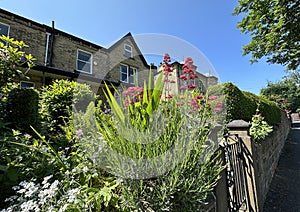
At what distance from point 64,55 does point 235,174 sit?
379 inches

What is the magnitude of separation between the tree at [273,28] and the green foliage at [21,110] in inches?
285

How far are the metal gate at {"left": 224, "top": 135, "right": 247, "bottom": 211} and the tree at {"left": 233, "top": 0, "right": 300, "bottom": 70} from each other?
513 centimetres

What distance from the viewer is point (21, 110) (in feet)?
9.95

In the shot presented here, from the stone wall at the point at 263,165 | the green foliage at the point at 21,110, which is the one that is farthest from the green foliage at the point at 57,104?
the stone wall at the point at 263,165

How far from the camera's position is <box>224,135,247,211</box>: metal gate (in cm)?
179

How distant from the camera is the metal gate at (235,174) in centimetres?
179

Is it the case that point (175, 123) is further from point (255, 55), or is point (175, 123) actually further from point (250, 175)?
point (255, 55)

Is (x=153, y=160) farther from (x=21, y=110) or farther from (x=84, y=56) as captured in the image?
(x=84, y=56)

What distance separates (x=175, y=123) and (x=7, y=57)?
321cm

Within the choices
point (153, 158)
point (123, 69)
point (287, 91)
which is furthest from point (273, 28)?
point (287, 91)

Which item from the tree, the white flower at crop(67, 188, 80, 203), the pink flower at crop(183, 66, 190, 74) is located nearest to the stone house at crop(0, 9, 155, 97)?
the pink flower at crop(183, 66, 190, 74)

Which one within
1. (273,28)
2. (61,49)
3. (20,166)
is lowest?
(20,166)

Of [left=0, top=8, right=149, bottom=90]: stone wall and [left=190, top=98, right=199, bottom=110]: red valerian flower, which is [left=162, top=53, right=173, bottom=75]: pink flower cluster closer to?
[left=190, top=98, right=199, bottom=110]: red valerian flower

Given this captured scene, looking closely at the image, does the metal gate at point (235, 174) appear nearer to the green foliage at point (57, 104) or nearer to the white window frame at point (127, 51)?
the green foliage at point (57, 104)
